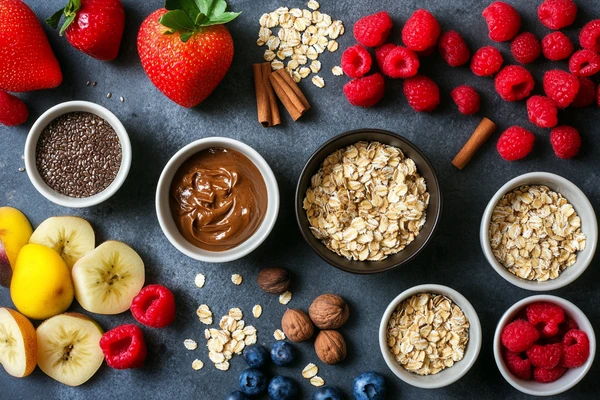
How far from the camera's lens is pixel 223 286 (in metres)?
1.93

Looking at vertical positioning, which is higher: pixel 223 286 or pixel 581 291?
pixel 581 291

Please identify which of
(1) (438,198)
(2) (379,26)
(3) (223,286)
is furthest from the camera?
(3) (223,286)

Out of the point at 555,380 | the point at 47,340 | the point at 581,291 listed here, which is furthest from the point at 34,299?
the point at 581,291

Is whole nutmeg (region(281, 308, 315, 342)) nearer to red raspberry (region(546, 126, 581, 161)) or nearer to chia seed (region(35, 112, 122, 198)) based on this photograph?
chia seed (region(35, 112, 122, 198))

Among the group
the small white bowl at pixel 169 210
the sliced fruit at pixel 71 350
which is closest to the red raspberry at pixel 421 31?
the small white bowl at pixel 169 210

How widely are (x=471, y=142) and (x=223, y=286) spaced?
0.93 metres

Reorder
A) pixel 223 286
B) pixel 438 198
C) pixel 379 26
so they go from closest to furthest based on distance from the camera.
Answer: pixel 438 198 → pixel 379 26 → pixel 223 286

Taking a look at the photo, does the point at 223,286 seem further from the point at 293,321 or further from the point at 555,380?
the point at 555,380

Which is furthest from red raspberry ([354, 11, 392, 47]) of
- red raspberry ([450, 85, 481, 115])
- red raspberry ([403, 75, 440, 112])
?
red raspberry ([450, 85, 481, 115])

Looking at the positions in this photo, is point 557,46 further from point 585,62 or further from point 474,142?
point 474,142

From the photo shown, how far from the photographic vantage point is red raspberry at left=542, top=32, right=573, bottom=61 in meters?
1.79

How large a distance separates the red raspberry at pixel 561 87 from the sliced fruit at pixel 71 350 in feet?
5.37

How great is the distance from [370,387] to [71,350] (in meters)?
0.99

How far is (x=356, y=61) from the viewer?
6.01 ft
